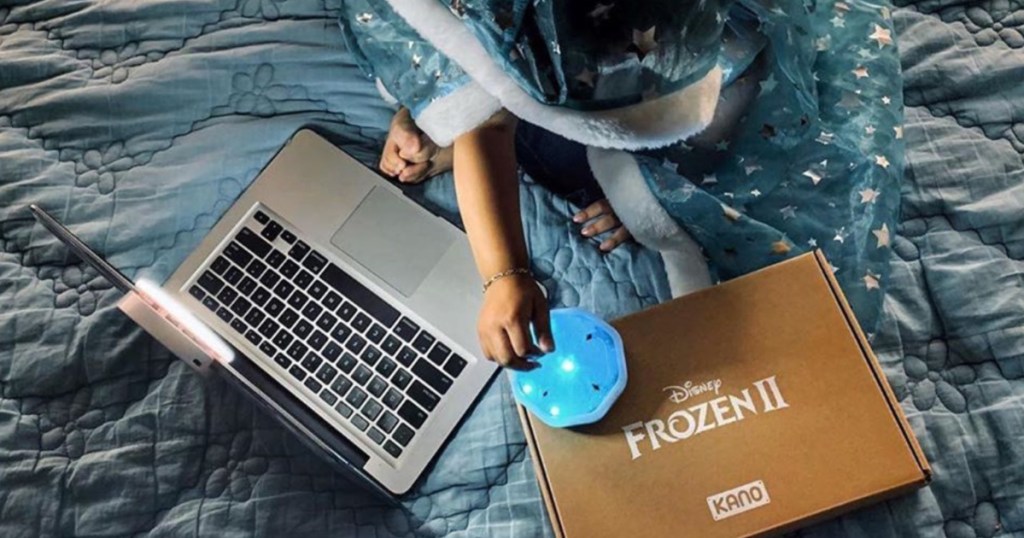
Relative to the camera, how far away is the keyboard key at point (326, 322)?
34.4 inches

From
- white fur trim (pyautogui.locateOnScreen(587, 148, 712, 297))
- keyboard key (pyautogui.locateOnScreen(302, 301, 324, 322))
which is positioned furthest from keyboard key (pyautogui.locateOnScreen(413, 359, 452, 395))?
white fur trim (pyautogui.locateOnScreen(587, 148, 712, 297))

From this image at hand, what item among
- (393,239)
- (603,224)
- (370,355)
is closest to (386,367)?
(370,355)

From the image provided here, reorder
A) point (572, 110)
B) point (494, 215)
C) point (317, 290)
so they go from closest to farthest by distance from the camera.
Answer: point (572, 110) < point (494, 215) < point (317, 290)

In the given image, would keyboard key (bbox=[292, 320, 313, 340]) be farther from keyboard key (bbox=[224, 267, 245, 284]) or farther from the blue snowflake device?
the blue snowflake device

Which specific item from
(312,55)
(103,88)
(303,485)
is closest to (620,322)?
(303,485)

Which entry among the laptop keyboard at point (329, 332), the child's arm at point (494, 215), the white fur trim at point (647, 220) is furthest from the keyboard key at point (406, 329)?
the white fur trim at point (647, 220)

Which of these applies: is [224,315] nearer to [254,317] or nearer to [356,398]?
[254,317]

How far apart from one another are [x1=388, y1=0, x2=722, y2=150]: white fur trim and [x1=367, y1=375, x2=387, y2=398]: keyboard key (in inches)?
11.7

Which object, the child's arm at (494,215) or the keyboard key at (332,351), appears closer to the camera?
the child's arm at (494,215)

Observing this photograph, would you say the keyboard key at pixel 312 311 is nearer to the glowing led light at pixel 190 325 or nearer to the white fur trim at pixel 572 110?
the glowing led light at pixel 190 325

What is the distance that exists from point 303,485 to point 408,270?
21 centimetres

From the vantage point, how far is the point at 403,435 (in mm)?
842

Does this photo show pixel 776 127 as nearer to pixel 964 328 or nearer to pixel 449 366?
pixel 964 328

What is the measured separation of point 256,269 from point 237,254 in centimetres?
2
